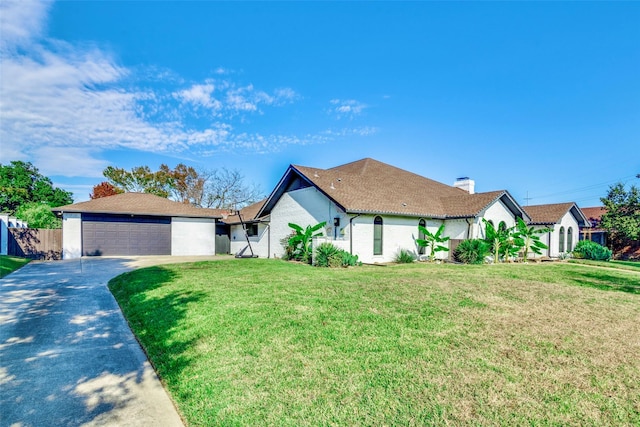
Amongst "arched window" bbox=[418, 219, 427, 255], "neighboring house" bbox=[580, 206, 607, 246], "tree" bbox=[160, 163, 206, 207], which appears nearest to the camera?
"arched window" bbox=[418, 219, 427, 255]

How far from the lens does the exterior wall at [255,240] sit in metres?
21.1

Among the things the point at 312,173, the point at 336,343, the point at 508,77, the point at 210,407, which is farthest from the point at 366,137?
→ the point at 210,407

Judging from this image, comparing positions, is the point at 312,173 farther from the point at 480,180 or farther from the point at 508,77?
the point at 480,180

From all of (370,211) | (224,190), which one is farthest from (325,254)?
(224,190)

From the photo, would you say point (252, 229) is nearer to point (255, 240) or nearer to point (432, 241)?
point (255, 240)

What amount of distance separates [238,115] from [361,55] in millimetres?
9349

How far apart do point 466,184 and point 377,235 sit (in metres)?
12.8

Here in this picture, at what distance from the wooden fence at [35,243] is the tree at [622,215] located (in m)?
41.8

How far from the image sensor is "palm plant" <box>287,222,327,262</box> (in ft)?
52.3

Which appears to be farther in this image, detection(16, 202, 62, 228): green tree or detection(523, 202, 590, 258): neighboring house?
detection(16, 202, 62, 228): green tree

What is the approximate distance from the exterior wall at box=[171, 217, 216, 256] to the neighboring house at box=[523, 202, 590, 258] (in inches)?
938

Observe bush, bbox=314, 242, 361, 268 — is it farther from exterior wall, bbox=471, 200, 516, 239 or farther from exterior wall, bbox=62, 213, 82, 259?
exterior wall, bbox=62, 213, 82, 259

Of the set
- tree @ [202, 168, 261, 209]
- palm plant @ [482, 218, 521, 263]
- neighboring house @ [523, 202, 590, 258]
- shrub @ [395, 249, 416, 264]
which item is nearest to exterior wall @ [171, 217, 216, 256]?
shrub @ [395, 249, 416, 264]

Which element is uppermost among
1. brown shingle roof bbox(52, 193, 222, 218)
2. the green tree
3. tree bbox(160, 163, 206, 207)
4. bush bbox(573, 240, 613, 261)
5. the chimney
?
tree bbox(160, 163, 206, 207)
